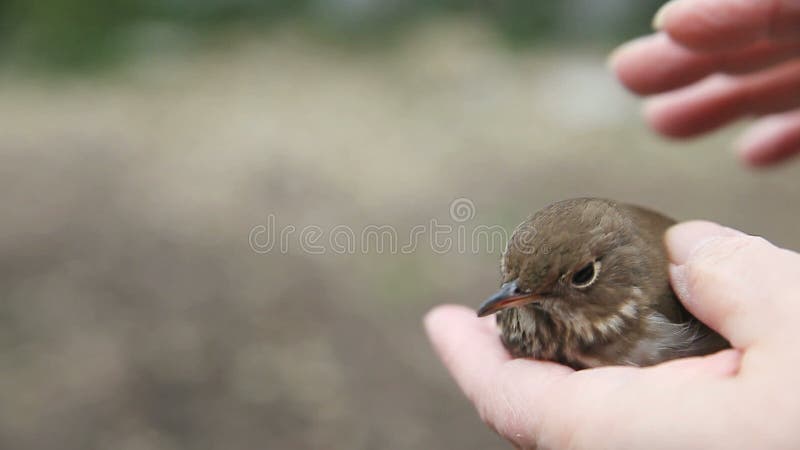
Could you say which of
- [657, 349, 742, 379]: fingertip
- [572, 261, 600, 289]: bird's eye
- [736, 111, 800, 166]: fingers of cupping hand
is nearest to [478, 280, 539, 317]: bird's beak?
[572, 261, 600, 289]: bird's eye

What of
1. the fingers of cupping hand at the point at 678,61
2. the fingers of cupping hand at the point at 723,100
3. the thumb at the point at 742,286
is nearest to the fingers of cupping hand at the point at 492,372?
the thumb at the point at 742,286

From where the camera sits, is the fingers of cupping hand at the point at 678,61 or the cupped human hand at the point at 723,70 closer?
the cupped human hand at the point at 723,70

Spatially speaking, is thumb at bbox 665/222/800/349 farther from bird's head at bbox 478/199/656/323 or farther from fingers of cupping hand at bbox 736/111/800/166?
fingers of cupping hand at bbox 736/111/800/166

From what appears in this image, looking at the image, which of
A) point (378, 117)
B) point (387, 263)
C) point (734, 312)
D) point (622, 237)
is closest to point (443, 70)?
point (378, 117)

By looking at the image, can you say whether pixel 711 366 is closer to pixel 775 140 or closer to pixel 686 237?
pixel 686 237

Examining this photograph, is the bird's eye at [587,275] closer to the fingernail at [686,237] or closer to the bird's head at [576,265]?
the bird's head at [576,265]

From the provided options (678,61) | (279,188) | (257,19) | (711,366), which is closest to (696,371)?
(711,366)
